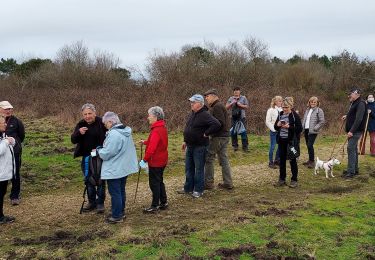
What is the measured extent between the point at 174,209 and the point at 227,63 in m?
25.1

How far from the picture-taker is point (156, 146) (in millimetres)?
7516

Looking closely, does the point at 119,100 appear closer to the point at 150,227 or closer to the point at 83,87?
the point at 83,87

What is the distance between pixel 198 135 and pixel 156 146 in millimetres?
1176

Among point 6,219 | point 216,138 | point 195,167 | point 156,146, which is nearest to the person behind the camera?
point 6,219

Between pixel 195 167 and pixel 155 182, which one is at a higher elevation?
pixel 195 167

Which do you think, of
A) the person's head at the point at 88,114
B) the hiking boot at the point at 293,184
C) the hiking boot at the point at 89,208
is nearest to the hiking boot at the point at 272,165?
the hiking boot at the point at 293,184

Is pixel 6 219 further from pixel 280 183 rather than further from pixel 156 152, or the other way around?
pixel 280 183

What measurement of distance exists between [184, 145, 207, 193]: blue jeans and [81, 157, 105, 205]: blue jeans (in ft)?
6.11

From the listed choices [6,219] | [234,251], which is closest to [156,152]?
[234,251]

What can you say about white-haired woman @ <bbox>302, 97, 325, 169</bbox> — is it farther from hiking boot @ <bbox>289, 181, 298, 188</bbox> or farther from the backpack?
hiking boot @ <bbox>289, 181, 298, 188</bbox>

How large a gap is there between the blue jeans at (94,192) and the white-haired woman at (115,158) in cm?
63

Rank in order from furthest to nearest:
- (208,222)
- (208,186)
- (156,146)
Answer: (208,186) < (156,146) < (208,222)

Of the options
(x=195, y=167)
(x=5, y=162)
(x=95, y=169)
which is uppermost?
(x=5, y=162)

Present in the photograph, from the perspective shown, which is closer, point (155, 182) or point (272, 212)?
point (272, 212)
